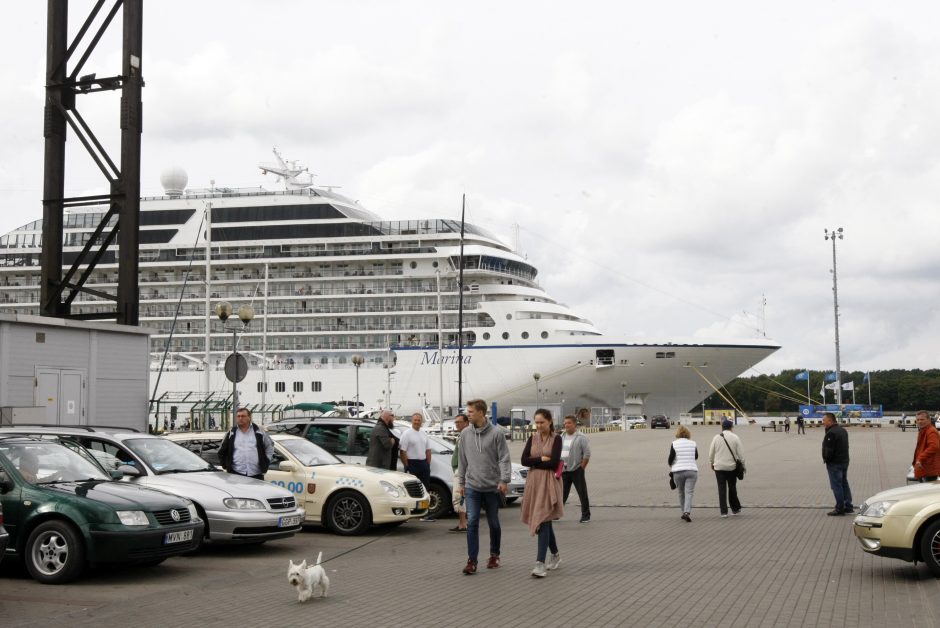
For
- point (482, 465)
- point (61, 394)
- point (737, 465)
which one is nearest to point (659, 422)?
point (737, 465)

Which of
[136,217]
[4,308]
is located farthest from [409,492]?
[4,308]

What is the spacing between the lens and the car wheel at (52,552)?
8.86 meters

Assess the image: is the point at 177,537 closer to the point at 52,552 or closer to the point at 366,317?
the point at 52,552

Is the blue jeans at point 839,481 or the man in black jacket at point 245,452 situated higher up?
the man in black jacket at point 245,452

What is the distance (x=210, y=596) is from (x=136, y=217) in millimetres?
12555

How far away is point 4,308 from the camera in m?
64.0

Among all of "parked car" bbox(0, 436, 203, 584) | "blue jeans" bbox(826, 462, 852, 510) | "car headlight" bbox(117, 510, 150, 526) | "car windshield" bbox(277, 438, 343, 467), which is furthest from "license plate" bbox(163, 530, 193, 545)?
"blue jeans" bbox(826, 462, 852, 510)

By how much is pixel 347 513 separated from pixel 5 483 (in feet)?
15.6

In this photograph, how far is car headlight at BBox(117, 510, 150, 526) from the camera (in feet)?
29.3

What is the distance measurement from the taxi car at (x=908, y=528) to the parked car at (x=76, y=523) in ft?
20.9

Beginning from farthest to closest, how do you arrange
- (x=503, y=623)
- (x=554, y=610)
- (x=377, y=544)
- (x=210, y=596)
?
(x=377, y=544), (x=210, y=596), (x=554, y=610), (x=503, y=623)

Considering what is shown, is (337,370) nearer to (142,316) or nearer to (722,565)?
(142,316)

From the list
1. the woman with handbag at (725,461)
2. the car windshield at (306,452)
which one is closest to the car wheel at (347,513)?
the car windshield at (306,452)

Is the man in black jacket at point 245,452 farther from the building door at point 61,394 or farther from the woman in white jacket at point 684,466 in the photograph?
the woman in white jacket at point 684,466
